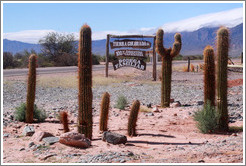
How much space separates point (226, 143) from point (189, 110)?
5395 millimetres

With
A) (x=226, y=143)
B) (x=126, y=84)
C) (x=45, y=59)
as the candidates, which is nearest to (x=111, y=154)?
(x=226, y=143)

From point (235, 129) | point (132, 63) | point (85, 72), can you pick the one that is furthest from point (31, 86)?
point (132, 63)

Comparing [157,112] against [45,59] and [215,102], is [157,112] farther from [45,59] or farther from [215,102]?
[45,59]

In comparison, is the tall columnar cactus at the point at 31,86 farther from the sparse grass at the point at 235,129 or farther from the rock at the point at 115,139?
the sparse grass at the point at 235,129

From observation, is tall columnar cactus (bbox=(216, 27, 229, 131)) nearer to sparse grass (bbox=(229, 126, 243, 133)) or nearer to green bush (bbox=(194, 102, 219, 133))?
green bush (bbox=(194, 102, 219, 133))

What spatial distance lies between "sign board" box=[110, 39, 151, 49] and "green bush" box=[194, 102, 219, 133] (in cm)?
1449

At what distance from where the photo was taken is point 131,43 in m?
25.1

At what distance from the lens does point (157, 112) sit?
13.1 meters

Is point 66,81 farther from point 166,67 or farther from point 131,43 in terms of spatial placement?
point 166,67

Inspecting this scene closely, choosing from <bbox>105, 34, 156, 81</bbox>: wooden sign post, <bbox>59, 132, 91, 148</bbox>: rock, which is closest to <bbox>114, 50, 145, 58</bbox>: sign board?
<bbox>105, 34, 156, 81</bbox>: wooden sign post

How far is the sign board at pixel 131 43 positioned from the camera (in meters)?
24.3

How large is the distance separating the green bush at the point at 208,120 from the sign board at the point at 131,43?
47.5 feet

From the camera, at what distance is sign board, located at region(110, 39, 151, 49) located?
2434cm

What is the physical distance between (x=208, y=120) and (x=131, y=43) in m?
15.8
